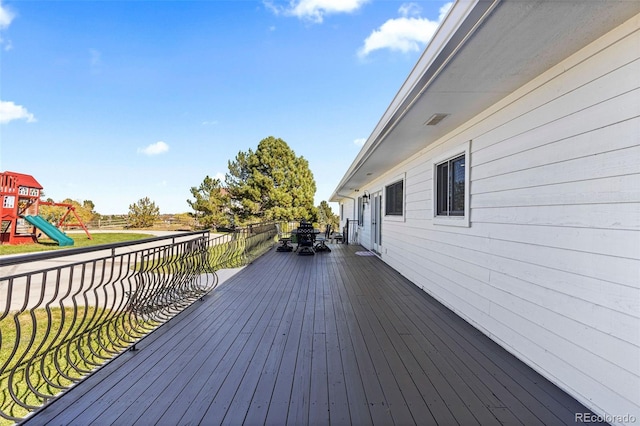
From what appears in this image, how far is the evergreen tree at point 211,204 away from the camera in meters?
20.9

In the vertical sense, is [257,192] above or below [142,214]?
above

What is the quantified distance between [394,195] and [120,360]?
20.2ft

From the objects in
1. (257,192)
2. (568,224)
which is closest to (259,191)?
(257,192)

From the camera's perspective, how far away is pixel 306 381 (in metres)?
2.05

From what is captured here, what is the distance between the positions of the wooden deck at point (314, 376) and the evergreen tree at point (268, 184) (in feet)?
51.3

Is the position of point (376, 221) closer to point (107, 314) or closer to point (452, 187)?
point (452, 187)

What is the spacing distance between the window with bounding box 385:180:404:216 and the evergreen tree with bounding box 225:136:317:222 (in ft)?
39.2

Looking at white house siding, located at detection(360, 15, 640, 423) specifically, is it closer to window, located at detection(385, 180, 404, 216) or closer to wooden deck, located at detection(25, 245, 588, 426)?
wooden deck, located at detection(25, 245, 588, 426)

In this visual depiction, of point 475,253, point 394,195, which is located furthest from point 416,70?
point 394,195

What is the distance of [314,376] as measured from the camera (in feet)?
6.95

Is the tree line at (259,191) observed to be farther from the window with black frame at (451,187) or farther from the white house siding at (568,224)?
the white house siding at (568,224)

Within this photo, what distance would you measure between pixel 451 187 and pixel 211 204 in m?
19.3

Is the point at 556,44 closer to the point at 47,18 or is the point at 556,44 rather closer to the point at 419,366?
the point at 419,366

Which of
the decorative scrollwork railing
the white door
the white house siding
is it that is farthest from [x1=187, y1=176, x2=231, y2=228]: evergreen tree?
the white house siding
